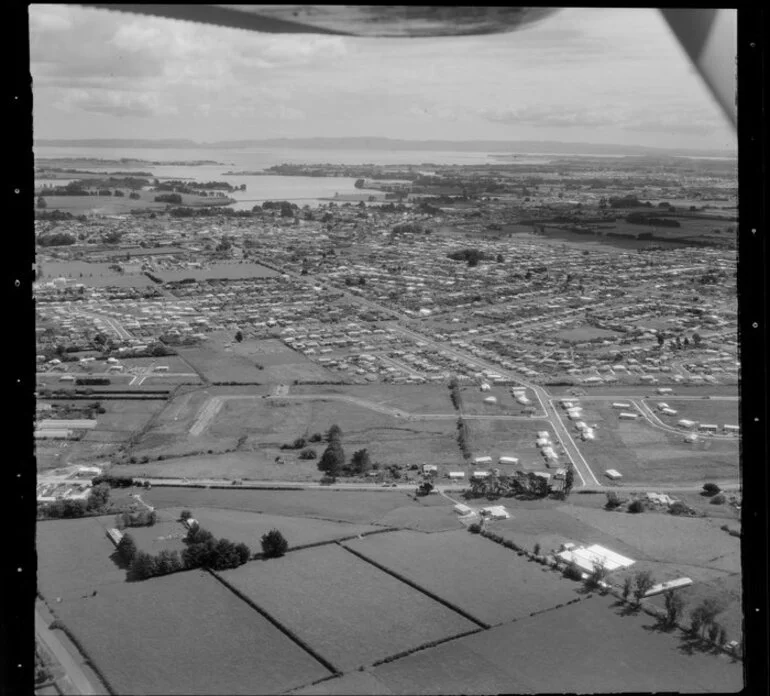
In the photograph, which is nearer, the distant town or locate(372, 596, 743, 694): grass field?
locate(372, 596, 743, 694): grass field

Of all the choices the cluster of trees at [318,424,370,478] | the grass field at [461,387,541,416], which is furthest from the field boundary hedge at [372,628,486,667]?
the grass field at [461,387,541,416]

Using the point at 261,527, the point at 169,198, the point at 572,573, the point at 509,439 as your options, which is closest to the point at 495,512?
the point at 572,573

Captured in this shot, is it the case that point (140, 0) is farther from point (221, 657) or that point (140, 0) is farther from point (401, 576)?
point (401, 576)

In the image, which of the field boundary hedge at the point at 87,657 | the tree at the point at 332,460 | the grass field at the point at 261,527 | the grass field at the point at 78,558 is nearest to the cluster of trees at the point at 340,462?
the tree at the point at 332,460

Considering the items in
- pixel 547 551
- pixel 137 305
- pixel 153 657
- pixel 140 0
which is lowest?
pixel 547 551

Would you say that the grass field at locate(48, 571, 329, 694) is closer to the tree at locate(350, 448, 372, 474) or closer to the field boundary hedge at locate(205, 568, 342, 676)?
the field boundary hedge at locate(205, 568, 342, 676)

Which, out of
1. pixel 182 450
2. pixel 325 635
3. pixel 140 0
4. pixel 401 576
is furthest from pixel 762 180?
pixel 182 450

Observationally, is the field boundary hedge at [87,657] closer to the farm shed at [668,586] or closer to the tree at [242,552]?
the tree at [242,552]
